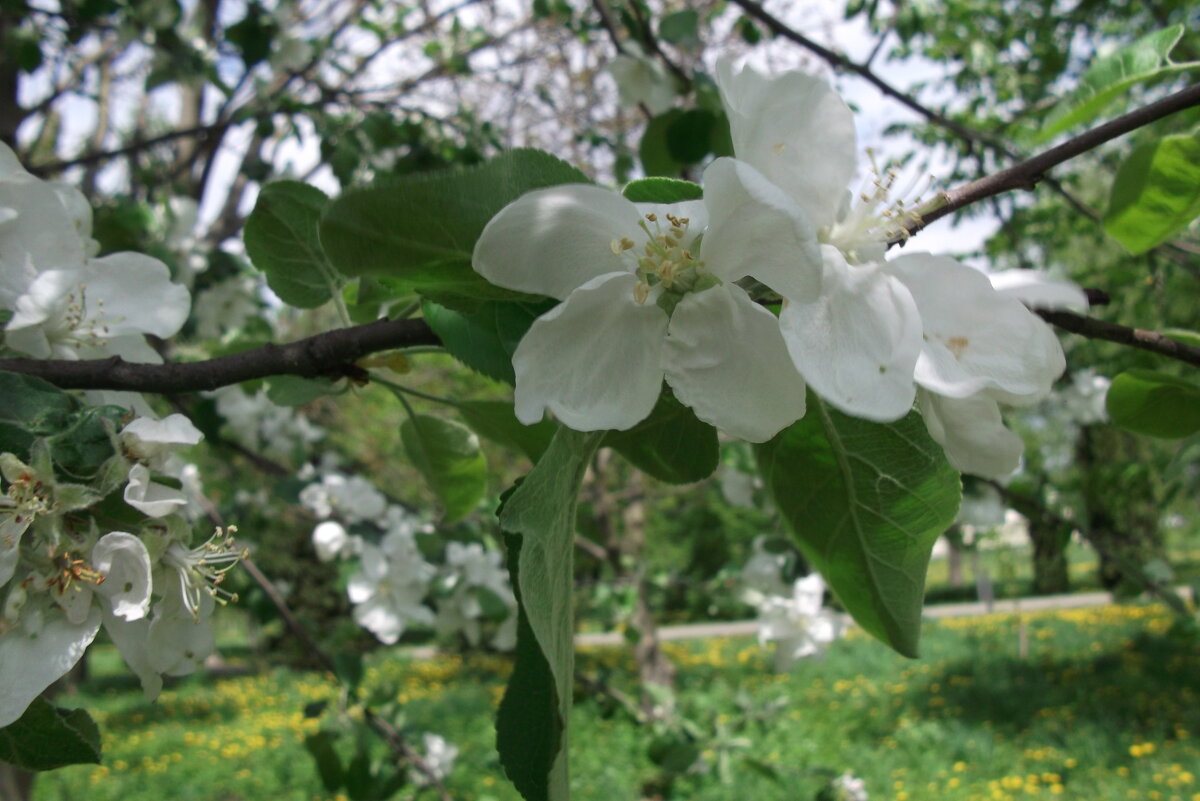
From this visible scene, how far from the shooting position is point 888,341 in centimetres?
46

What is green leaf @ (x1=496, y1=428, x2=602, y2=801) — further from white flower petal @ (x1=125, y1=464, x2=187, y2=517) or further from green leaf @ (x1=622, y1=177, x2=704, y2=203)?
white flower petal @ (x1=125, y1=464, x2=187, y2=517)

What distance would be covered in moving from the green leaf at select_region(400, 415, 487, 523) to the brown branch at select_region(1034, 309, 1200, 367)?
0.58m

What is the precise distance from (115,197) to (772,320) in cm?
257

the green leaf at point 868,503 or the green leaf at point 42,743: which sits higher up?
the green leaf at point 868,503

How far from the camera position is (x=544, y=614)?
0.44 meters

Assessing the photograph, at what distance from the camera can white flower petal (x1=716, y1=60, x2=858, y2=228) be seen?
0.52 metres

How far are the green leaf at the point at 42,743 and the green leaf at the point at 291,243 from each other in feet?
1.22

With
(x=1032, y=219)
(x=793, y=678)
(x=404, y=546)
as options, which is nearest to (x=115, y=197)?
(x=404, y=546)

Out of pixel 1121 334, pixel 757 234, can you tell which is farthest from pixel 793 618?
pixel 757 234

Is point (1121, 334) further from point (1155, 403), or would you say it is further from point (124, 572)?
point (124, 572)

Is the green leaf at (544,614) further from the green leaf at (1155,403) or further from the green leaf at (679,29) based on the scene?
the green leaf at (679,29)

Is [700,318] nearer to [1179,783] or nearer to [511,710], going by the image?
[511,710]

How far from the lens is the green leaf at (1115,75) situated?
30.3 inches

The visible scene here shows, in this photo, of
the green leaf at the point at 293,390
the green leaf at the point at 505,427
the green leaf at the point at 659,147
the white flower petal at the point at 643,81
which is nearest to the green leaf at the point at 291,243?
the green leaf at the point at 293,390
